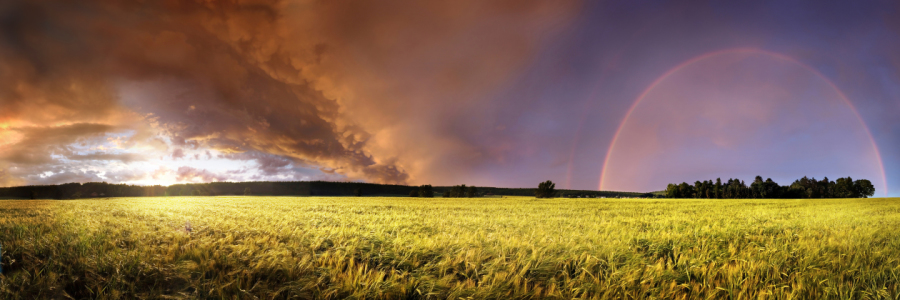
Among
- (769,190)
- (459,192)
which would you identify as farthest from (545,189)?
(769,190)

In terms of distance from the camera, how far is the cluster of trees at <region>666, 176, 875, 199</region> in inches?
4934

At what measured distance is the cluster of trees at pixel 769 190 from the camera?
125 m

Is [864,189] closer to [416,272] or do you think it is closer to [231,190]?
[416,272]

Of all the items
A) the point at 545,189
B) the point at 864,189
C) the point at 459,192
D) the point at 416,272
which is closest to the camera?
the point at 416,272

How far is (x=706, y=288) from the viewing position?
4031mm

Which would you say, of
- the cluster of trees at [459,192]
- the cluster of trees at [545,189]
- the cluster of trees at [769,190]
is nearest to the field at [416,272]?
the cluster of trees at [545,189]

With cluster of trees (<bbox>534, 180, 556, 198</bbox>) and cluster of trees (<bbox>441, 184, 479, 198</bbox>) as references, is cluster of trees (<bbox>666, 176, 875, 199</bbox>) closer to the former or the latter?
cluster of trees (<bbox>534, 180, 556, 198</bbox>)

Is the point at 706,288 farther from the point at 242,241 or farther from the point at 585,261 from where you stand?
the point at 242,241

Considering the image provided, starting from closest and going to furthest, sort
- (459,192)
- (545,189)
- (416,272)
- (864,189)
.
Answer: (416,272) → (545,189) → (459,192) → (864,189)

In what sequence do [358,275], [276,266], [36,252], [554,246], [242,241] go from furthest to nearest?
1. [242,241]
2. [554,246]
3. [36,252]
4. [276,266]
5. [358,275]

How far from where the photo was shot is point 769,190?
126938 mm

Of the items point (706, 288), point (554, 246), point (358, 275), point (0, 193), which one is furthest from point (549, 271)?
point (0, 193)

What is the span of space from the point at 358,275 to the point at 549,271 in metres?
2.76

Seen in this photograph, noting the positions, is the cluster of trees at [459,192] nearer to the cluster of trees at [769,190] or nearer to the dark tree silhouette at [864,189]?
the cluster of trees at [769,190]
